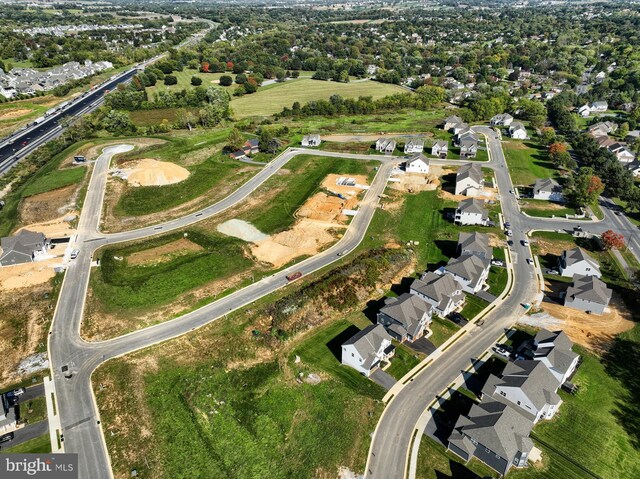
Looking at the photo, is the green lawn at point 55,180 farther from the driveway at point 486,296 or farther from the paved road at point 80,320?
the driveway at point 486,296

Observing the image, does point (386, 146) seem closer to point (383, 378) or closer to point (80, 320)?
point (383, 378)

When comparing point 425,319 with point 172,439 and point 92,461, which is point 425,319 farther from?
point 92,461

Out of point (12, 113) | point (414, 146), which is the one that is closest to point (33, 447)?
point (414, 146)

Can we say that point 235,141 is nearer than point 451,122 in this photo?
Yes

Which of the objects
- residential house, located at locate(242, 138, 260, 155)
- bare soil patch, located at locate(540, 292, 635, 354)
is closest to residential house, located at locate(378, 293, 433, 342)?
bare soil patch, located at locate(540, 292, 635, 354)

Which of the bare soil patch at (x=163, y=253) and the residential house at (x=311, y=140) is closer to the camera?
the bare soil patch at (x=163, y=253)

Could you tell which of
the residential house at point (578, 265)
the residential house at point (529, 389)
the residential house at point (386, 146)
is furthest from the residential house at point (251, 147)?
the residential house at point (529, 389)

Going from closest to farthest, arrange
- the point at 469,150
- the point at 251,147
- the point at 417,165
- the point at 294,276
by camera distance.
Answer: the point at 294,276 < the point at 417,165 < the point at 469,150 < the point at 251,147
